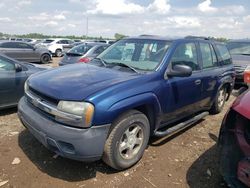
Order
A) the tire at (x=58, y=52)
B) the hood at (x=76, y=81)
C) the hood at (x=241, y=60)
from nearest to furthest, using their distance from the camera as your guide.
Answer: the hood at (x=76, y=81) → the hood at (x=241, y=60) → the tire at (x=58, y=52)

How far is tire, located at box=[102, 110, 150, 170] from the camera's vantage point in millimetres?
3562

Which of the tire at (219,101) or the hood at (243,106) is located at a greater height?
the hood at (243,106)

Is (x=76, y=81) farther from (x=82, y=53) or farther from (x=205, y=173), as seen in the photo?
(x=82, y=53)

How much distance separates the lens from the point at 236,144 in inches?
122

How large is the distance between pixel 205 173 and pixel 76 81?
2.15m

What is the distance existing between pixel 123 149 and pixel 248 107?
168 cm

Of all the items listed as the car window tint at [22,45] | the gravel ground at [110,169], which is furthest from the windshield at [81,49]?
the gravel ground at [110,169]

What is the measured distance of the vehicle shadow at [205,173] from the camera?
372cm

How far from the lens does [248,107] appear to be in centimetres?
286

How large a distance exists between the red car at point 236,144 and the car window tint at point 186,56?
160 cm

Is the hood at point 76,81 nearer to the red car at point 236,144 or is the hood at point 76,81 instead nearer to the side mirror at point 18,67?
the red car at point 236,144

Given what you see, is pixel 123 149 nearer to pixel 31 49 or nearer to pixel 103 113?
pixel 103 113

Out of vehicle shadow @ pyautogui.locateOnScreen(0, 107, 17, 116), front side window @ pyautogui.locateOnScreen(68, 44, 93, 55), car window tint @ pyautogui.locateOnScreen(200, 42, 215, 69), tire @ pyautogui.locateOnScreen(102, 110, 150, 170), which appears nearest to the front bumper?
tire @ pyautogui.locateOnScreen(102, 110, 150, 170)

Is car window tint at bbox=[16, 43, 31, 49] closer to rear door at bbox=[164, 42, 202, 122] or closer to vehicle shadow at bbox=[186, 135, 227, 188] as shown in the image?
rear door at bbox=[164, 42, 202, 122]
